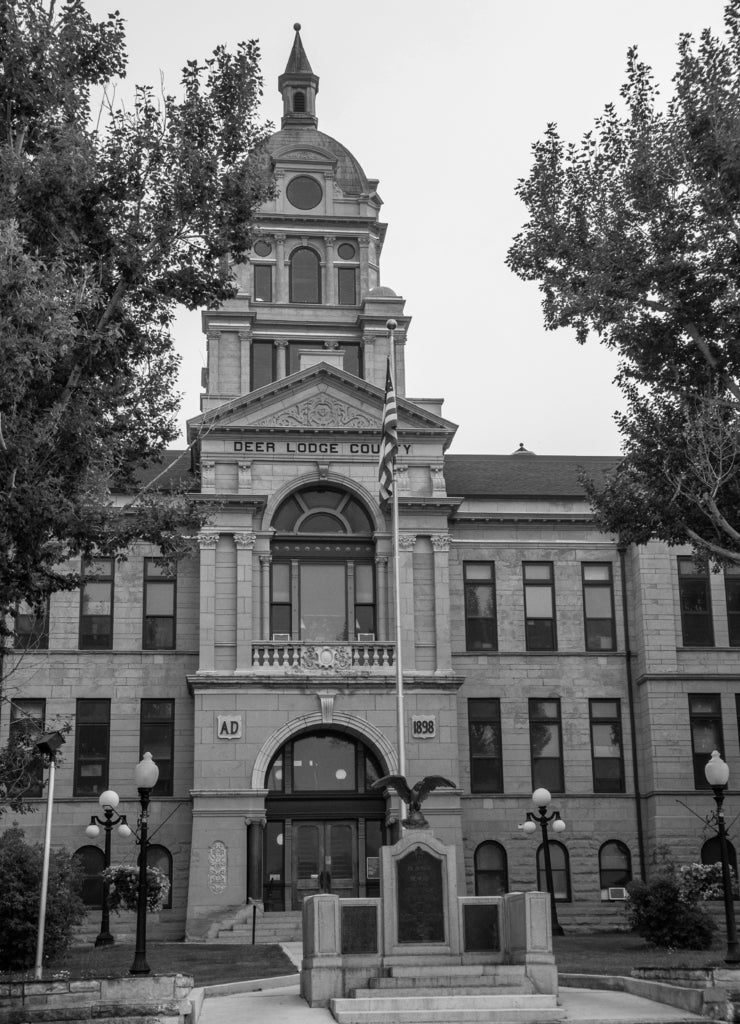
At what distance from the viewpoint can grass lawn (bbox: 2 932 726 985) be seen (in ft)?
83.3

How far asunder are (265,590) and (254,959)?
13.5 metres

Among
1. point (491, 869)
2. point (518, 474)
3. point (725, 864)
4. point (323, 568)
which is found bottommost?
point (725, 864)

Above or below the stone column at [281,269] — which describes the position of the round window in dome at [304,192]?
above

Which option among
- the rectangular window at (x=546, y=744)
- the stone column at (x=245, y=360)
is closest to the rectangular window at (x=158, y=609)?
the stone column at (x=245, y=360)

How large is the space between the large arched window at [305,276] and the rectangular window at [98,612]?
1163cm

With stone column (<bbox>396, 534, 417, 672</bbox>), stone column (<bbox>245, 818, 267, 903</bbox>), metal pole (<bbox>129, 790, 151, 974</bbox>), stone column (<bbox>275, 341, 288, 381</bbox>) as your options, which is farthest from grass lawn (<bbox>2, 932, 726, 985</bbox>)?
stone column (<bbox>275, 341, 288, 381</bbox>)

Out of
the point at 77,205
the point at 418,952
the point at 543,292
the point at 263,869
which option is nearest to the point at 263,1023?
the point at 418,952

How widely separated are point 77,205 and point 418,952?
42.7 ft

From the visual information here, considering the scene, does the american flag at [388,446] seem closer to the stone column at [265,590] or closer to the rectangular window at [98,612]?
the stone column at [265,590]

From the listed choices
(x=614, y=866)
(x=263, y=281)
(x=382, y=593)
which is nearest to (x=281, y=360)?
(x=263, y=281)

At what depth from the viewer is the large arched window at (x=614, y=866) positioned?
40.5 m

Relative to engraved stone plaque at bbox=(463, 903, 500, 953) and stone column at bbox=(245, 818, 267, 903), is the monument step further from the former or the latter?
stone column at bbox=(245, 818, 267, 903)

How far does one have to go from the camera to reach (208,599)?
129 feet

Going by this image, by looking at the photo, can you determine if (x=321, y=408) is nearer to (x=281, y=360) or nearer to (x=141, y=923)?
(x=281, y=360)
